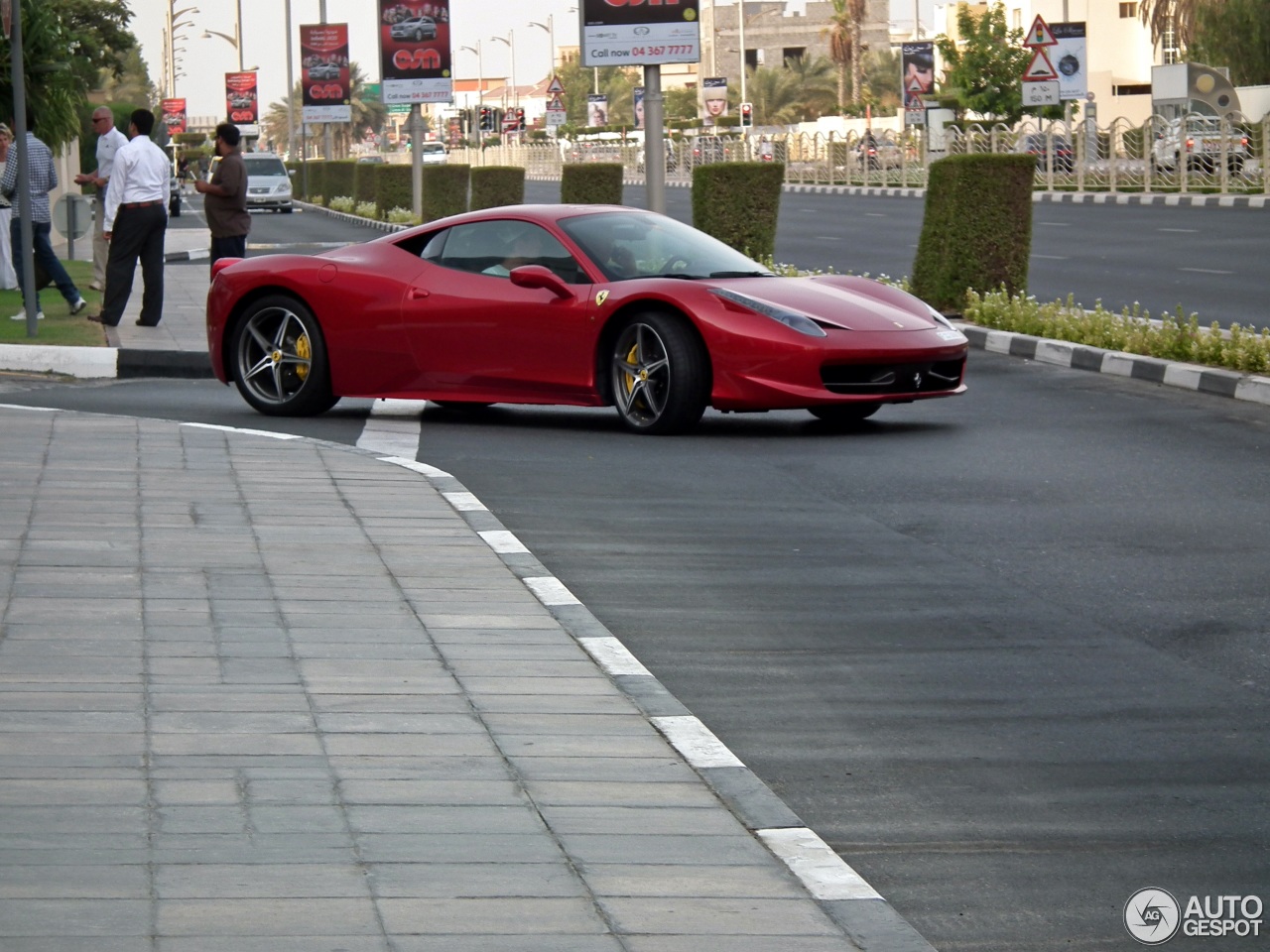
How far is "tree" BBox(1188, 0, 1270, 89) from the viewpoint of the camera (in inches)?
2298

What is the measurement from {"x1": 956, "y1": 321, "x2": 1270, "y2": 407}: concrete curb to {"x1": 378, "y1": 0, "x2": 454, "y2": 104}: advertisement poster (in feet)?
85.7

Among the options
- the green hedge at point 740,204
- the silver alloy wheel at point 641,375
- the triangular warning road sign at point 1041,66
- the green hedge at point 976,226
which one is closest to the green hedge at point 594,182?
the green hedge at point 740,204

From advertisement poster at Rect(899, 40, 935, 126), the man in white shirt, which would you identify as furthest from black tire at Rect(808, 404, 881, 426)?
advertisement poster at Rect(899, 40, 935, 126)

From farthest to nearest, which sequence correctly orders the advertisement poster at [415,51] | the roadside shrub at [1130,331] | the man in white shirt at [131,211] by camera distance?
the advertisement poster at [415,51] < the man in white shirt at [131,211] < the roadside shrub at [1130,331]

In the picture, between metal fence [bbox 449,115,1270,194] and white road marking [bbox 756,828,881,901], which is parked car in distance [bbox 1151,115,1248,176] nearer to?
metal fence [bbox 449,115,1270,194]

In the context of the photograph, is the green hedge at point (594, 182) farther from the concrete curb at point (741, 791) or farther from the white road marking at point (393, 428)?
the concrete curb at point (741, 791)

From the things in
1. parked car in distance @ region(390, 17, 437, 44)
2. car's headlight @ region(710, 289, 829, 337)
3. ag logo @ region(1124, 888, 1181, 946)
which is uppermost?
parked car in distance @ region(390, 17, 437, 44)

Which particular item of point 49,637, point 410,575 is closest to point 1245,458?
point 410,575

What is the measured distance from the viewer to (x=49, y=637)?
5.57m

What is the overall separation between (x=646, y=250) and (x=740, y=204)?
1003 centimetres

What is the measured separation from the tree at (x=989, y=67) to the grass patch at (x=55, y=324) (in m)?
39.4

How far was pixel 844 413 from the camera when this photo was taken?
456 inches

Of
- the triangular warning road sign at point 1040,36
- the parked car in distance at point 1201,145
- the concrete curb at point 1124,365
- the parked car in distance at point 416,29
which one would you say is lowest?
the concrete curb at point 1124,365

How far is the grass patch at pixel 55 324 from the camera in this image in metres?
15.4
